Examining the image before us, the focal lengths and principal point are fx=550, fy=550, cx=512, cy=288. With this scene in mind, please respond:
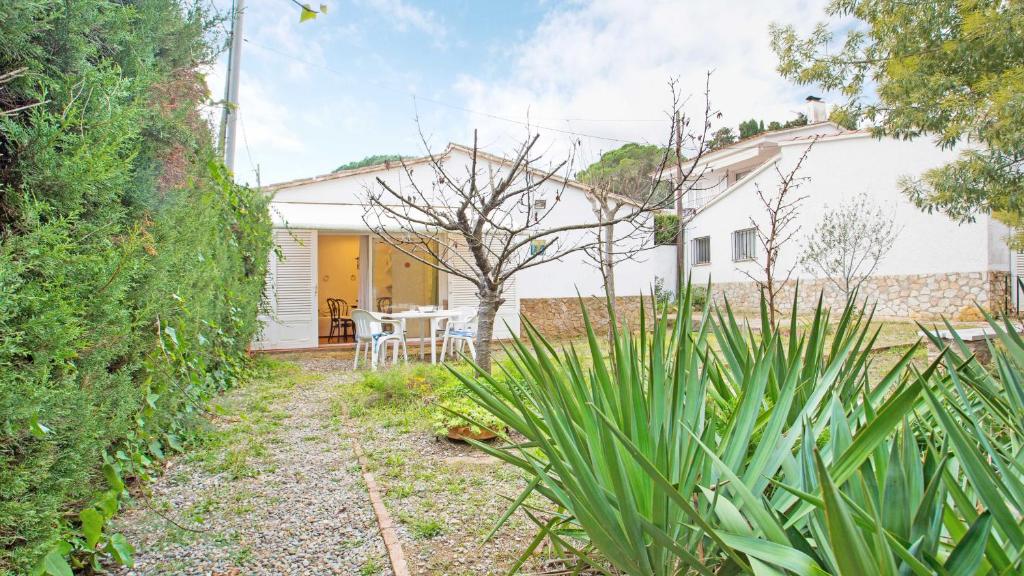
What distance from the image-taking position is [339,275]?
54.0 ft

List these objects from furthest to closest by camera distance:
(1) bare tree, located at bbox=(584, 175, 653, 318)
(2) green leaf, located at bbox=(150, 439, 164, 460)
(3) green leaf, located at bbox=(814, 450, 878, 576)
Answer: (1) bare tree, located at bbox=(584, 175, 653, 318) → (2) green leaf, located at bbox=(150, 439, 164, 460) → (3) green leaf, located at bbox=(814, 450, 878, 576)

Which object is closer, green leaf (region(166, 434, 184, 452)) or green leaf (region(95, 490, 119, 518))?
green leaf (region(95, 490, 119, 518))

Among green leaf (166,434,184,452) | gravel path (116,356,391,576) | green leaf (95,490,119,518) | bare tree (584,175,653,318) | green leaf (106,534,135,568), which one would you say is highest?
bare tree (584,175,653,318)

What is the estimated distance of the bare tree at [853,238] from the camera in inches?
518

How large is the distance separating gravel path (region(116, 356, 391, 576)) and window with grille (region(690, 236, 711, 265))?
57.2 feet

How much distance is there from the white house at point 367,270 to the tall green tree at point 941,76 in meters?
4.19

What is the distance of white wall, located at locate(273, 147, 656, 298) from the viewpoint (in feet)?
42.0

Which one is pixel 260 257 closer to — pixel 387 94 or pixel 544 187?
pixel 544 187

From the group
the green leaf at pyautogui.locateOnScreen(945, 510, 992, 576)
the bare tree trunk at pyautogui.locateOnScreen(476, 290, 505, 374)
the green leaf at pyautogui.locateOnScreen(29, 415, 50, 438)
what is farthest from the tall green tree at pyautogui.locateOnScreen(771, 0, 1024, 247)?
the green leaf at pyautogui.locateOnScreen(29, 415, 50, 438)

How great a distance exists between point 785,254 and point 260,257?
48.6 ft

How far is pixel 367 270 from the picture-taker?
42.5 ft

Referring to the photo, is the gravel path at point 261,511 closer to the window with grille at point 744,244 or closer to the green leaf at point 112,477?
the green leaf at point 112,477

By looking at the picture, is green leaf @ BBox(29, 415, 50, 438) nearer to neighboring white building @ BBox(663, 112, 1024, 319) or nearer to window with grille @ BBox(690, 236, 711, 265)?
neighboring white building @ BBox(663, 112, 1024, 319)

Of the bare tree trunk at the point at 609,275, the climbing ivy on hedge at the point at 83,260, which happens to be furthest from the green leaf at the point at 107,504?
the bare tree trunk at the point at 609,275
